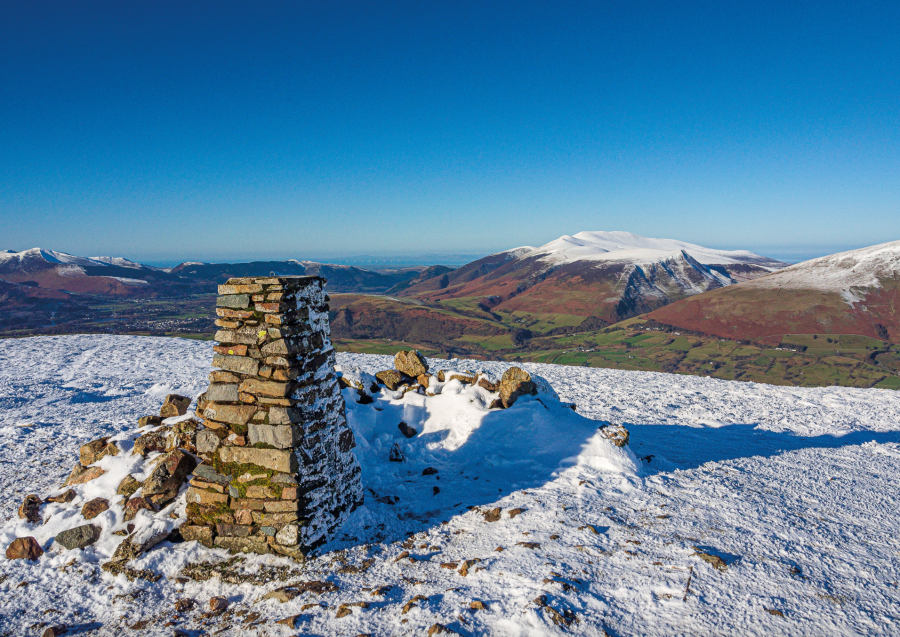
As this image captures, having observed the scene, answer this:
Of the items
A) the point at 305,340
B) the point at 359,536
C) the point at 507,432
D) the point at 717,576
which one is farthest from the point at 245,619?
the point at 507,432

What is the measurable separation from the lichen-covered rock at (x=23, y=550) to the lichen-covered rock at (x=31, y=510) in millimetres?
547

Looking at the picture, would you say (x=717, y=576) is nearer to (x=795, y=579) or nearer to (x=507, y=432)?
(x=795, y=579)

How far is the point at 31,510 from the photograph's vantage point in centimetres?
643

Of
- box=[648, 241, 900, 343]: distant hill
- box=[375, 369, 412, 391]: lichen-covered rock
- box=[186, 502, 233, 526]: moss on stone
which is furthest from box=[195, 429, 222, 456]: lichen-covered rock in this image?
box=[648, 241, 900, 343]: distant hill

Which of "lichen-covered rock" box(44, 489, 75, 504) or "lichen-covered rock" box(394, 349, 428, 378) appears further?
"lichen-covered rock" box(394, 349, 428, 378)

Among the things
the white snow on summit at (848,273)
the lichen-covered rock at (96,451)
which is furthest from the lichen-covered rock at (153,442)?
the white snow on summit at (848,273)

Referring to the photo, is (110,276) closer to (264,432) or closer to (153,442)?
(153,442)

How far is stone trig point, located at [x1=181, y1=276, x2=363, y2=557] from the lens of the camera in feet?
19.7

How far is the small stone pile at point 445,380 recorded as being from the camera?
440 inches

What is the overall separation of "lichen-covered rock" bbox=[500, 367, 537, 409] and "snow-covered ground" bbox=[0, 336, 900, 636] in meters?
0.25

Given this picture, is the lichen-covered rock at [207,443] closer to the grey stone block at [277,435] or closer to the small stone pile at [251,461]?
the small stone pile at [251,461]

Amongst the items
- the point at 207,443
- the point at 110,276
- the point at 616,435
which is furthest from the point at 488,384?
the point at 110,276

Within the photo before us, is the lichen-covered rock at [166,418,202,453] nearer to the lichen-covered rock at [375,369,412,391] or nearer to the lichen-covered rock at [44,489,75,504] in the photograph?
the lichen-covered rock at [44,489,75,504]

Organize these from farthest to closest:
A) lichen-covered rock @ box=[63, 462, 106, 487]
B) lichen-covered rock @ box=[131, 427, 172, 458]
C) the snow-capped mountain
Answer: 1. the snow-capped mountain
2. lichen-covered rock @ box=[131, 427, 172, 458]
3. lichen-covered rock @ box=[63, 462, 106, 487]
